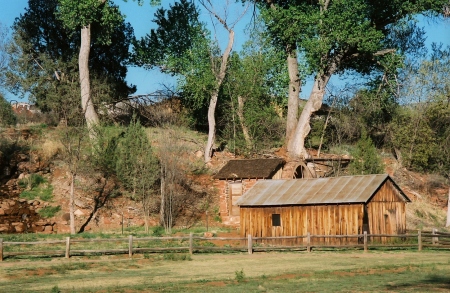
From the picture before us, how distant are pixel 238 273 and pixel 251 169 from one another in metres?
23.2

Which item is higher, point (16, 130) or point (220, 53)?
point (220, 53)

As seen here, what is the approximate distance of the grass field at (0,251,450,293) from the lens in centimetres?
2494

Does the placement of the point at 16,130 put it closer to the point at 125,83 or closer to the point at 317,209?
the point at 125,83

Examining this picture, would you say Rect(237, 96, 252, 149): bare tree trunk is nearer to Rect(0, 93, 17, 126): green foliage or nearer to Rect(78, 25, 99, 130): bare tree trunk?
Rect(78, 25, 99, 130): bare tree trunk

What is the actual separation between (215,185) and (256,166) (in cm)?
574

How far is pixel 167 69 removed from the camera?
61.9 m

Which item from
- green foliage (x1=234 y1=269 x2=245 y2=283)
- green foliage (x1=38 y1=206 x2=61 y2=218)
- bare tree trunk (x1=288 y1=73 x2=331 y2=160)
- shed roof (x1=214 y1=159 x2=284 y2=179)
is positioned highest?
bare tree trunk (x1=288 y1=73 x2=331 y2=160)

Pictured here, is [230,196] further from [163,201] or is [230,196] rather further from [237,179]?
[163,201]

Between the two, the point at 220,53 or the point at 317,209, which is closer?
the point at 317,209

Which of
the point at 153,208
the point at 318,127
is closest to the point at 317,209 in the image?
the point at 153,208

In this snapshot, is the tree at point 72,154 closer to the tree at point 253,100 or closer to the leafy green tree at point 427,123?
the tree at point 253,100

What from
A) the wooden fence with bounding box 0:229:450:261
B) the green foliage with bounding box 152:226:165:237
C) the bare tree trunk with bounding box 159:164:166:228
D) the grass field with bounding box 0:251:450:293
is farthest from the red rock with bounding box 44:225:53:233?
the grass field with bounding box 0:251:450:293

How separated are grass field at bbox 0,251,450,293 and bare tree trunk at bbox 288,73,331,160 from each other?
1851 cm

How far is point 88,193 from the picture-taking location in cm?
5169
